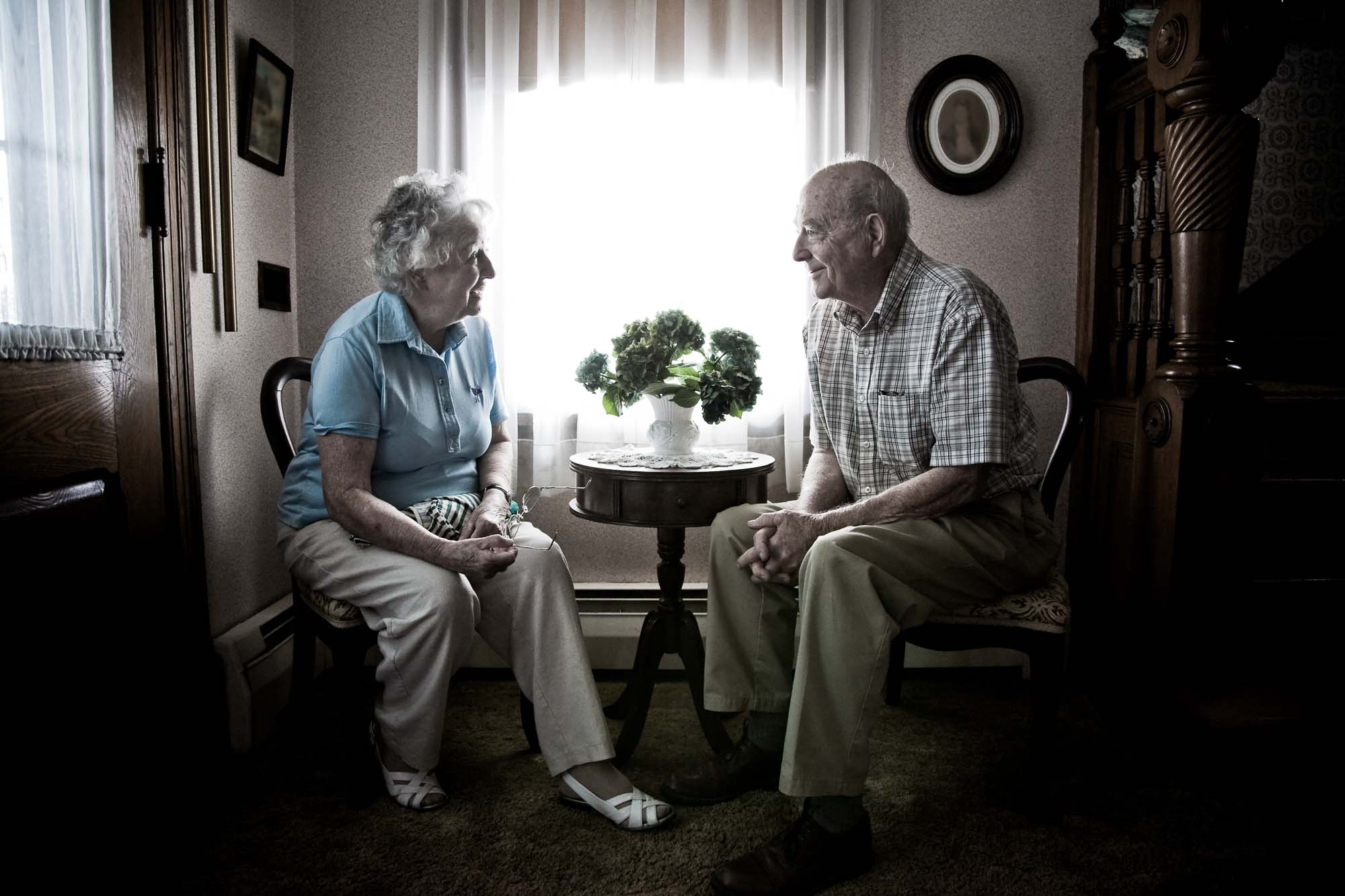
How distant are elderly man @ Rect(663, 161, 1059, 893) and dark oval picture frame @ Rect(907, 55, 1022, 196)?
0.83 m

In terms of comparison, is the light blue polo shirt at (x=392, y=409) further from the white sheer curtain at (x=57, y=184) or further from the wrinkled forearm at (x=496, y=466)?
the white sheer curtain at (x=57, y=184)

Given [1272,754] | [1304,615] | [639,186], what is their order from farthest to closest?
[639,186], [1304,615], [1272,754]

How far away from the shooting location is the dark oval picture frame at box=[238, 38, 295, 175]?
95.0 inches

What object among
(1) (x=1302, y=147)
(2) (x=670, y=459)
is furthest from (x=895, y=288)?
(1) (x=1302, y=147)

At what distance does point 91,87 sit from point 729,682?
5.76 feet

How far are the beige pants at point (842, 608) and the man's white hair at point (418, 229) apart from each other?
0.90 metres

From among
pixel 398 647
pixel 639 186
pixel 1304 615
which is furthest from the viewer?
pixel 639 186

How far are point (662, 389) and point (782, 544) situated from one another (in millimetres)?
611

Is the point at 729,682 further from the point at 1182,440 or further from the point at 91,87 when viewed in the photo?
the point at 91,87

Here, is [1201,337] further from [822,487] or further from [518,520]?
[518,520]

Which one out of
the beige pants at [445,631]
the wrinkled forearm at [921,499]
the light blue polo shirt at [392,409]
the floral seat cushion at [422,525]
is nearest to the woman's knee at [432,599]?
the beige pants at [445,631]

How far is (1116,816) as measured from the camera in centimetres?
187

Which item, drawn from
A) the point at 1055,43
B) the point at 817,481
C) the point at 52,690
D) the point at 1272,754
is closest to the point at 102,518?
the point at 52,690

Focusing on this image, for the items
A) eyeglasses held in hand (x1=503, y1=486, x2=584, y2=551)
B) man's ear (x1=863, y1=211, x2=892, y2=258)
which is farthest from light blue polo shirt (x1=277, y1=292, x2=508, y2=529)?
man's ear (x1=863, y1=211, x2=892, y2=258)
